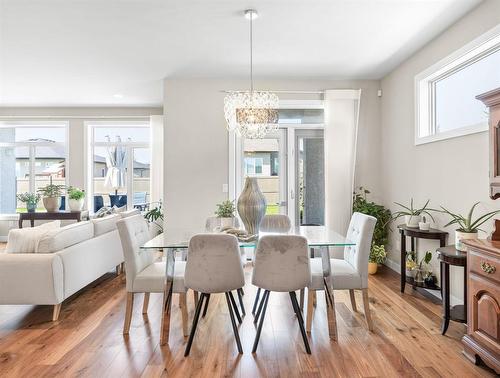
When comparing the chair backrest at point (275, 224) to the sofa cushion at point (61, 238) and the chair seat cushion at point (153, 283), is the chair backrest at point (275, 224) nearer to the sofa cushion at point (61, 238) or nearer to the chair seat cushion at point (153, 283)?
the chair seat cushion at point (153, 283)

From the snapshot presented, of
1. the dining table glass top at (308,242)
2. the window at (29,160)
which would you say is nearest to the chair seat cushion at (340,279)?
the dining table glass top at (308,242)

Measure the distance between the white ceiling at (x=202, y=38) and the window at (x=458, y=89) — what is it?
1.23 ft

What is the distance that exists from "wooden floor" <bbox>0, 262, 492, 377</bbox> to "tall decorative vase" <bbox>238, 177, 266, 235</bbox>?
2.79 ft

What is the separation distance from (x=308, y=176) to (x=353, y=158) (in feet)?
2.34

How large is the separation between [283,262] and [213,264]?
1.58 ft

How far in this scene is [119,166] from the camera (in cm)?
693

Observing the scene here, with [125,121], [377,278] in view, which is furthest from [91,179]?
[377,278]

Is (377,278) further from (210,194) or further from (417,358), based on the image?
(210,194)

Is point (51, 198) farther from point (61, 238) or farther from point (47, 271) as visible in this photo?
point (47, 271)

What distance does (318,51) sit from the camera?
152 inches

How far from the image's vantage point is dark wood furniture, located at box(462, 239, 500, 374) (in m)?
1.99

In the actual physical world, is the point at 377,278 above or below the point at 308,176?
below

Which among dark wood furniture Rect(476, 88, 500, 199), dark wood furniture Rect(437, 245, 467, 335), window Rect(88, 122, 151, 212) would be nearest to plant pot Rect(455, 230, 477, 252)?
dark wood furniture Rect(437, 245, 467, 335)

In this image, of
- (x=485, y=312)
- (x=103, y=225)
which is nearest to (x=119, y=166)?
(x=103, y=225)
